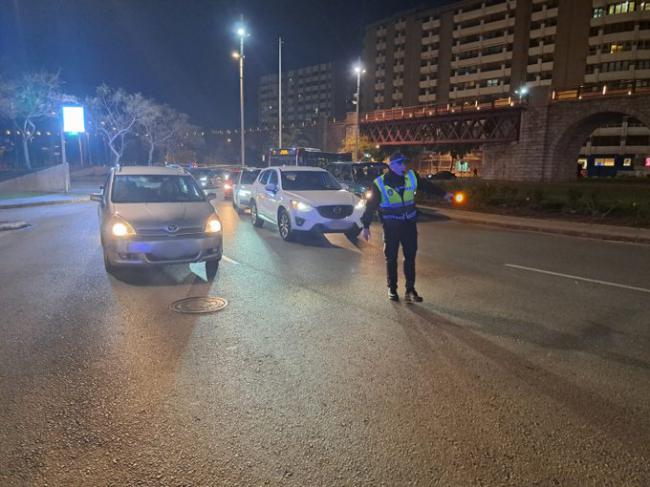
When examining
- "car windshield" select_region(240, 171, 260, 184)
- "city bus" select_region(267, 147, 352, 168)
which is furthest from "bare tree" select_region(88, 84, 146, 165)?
"car windshield" select_region(240, 171, 260, 184)

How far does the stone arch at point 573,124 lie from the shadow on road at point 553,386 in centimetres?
4974

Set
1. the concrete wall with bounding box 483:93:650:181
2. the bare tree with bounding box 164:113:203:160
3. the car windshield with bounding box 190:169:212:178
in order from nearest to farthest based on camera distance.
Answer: the car windshield with bounding box 190:169:212:178, the concrete wall with bounding box 483:93:650:181, the bare tree with bounding box 164:113:203:160

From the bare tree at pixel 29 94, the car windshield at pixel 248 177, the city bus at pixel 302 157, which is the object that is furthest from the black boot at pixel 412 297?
the bare tree at pixel 29 94

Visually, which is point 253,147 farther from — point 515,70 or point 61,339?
point 61,339

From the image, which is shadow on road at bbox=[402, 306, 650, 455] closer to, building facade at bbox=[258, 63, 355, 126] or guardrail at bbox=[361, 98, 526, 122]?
guardrail at bbox=[361, 98, 526, 122]

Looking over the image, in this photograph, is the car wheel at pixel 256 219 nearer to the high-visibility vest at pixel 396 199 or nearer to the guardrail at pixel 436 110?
the high-visibility vest at pixel 396 199

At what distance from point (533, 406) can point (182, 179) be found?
738cm

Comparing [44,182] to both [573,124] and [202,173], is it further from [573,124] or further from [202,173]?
[573,124]

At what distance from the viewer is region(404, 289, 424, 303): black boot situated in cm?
649

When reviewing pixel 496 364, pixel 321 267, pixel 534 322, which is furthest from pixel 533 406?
pixel 321 267

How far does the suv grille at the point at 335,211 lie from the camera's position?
10.9 m

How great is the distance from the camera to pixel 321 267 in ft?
28.5

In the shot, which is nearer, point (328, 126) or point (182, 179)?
point (182, 179)

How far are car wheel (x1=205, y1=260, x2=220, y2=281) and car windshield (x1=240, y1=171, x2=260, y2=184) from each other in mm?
9535
